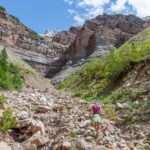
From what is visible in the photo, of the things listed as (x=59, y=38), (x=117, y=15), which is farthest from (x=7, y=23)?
(x=117, y=15)

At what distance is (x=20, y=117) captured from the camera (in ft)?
58.3

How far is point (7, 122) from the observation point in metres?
16.5

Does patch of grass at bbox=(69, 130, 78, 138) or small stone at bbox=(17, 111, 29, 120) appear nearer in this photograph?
patch of grass at bbox=(69, 130, 78, 138)

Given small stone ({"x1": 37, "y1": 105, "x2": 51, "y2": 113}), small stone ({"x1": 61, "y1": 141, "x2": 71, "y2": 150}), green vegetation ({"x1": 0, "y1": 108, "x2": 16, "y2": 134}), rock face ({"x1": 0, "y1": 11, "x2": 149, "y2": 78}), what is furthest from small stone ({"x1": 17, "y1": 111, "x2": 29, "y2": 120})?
rock face ({"x1": 0, "y1": 11, "x2": 149, "y2": 78})

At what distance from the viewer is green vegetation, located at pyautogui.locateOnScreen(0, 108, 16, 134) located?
53.3 ft

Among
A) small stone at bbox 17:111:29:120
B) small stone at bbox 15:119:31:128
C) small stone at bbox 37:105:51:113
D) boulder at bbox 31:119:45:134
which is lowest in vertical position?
boulder at bbox 31:119:45:134

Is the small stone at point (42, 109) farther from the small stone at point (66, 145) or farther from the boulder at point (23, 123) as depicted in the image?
the small stone at point (66, 145)

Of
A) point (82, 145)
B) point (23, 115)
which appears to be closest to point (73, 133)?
point (82, 145)

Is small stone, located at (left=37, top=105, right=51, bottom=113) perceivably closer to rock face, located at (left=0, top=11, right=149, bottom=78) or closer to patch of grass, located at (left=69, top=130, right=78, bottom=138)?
patch of grass, located at (left=69, top=130, right=78, bottom=138)

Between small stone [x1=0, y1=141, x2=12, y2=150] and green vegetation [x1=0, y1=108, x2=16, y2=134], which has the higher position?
green vegetation [x1=0, y1=108, x2=16, y2=134]

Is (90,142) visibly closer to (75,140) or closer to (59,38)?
(75,140)

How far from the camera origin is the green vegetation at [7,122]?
1623 cm

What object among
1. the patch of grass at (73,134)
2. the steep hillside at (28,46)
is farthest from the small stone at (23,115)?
the steep hillside at (28,46)

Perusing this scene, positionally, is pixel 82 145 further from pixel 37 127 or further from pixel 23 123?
pixel 23 123
